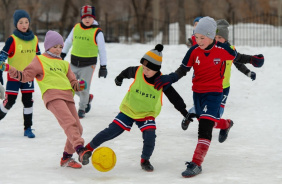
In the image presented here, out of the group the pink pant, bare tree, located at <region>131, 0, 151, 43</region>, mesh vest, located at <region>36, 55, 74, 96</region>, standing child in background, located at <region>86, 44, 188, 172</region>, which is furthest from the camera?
bare tree, located at <region>131, 0, 151, 43</region>

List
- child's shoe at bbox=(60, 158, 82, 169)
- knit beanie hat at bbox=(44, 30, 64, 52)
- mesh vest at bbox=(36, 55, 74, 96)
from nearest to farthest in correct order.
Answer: child's shoe at bbox=(60, 158, 82, 169), mesh vest at bbox=(36, 55, 74, 96), knit beanie hat at bbox=(44, 30, 64, 52)

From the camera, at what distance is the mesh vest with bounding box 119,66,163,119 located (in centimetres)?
631

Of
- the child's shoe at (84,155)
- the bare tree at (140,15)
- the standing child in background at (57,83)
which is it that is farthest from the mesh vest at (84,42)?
the bare tree at (140,15)

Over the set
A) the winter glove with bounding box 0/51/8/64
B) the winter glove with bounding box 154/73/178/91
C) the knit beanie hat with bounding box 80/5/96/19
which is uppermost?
the knit beanie hat with bounding box 80/5/96/19

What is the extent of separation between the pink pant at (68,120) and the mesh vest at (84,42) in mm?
4116

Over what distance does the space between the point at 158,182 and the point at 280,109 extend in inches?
272

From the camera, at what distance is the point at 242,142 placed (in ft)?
27.8

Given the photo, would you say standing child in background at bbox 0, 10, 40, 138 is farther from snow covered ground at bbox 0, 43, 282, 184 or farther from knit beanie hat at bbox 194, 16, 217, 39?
knit beanie hat at bbox 194, 16, 217, 39

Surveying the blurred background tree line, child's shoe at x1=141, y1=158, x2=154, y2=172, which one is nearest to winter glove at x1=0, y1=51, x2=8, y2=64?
child's shoe at x1=141, y1=158, x2=154, y2=172

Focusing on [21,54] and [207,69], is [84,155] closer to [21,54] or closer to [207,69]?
[207,69]

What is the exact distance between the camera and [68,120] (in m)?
6.34

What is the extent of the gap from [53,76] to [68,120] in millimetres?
598

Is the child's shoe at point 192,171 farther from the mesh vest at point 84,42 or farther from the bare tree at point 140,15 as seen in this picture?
the bare tree at point 140,15

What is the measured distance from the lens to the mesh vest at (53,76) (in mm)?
6535
